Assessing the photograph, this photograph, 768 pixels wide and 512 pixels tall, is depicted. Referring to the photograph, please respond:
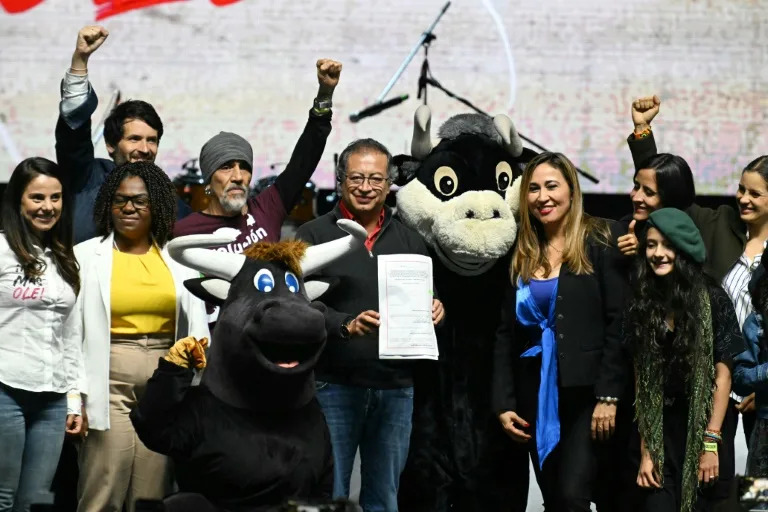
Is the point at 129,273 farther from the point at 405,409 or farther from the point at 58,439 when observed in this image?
the point at 405,409

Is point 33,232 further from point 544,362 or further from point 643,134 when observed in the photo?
point 643,134

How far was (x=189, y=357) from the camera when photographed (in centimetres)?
328

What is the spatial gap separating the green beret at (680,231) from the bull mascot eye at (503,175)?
2.08 feet

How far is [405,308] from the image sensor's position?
379 cm

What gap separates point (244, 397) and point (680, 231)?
4.51ft

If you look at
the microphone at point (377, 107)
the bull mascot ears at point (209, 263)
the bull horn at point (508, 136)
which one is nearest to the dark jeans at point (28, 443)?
the bull mascot ears at point (209, 263)

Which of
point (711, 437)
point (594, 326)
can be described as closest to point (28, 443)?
point (594, 326)

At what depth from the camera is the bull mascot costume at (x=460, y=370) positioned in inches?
166

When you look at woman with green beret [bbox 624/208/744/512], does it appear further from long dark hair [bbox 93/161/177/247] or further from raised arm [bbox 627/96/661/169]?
long dark hair [bbox 93/161/177/247]

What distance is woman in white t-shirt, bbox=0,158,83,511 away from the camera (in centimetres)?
363

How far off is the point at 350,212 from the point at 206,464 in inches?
43.5

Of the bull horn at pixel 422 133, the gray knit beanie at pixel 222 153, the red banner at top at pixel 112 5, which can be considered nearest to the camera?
the gray knit beanie at pixel 222 153

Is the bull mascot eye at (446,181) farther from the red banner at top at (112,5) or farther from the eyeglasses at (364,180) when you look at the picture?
the red banner at top at (112,5)

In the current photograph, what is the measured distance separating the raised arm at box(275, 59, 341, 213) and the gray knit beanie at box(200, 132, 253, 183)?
0.15m
